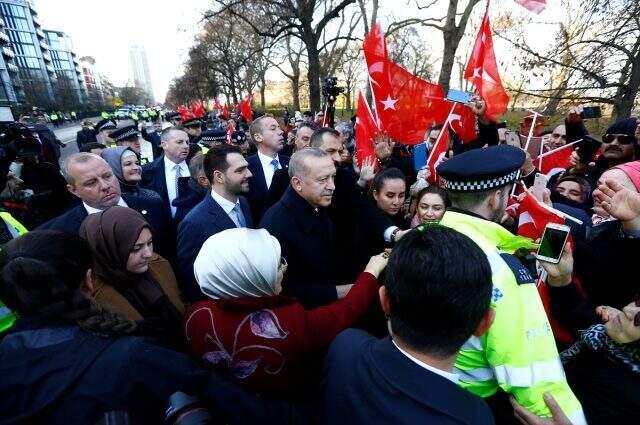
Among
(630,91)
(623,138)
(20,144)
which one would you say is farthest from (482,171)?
(20,144)

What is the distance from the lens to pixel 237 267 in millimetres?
1404

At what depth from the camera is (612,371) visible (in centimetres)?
156

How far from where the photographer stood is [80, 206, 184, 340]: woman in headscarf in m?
1.76

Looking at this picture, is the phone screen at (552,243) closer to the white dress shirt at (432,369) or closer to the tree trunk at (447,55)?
the white dress shirt at (432,369)

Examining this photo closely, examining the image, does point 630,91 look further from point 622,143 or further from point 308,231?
point 308,231

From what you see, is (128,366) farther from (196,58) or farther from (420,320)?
(196,58)

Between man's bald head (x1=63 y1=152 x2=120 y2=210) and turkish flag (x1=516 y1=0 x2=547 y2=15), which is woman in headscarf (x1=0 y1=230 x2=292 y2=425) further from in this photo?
turkish flag (x1=516 y1=0 x2=547 y2=15)

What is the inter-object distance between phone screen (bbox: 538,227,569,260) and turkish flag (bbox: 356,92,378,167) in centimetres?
320

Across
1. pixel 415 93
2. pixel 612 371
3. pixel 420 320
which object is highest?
pixel 415 93

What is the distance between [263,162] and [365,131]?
56.8 inches

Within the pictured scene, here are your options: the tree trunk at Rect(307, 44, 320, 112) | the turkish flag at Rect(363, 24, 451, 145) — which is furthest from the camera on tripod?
the tree trunk at Rect(307, 44, 320, 112)

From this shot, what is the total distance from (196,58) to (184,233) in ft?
116

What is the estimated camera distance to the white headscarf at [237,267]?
4.62ft

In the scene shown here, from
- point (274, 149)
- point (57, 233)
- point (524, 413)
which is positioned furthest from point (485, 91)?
point (57, 233)
